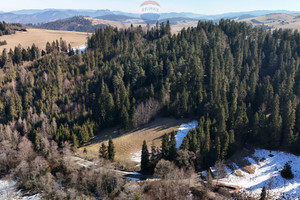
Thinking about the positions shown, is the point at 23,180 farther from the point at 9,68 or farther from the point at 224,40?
the point at 224,40

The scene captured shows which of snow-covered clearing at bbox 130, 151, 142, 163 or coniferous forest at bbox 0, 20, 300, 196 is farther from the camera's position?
coniferous forest at bbox 0, 20, 300, 196

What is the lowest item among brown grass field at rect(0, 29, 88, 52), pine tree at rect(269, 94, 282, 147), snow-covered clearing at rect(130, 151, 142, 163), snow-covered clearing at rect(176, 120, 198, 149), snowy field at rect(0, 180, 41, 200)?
snowy field at rect(0, 180, 41, 200)

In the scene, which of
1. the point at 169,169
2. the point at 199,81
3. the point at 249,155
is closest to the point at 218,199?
the point at 169,169

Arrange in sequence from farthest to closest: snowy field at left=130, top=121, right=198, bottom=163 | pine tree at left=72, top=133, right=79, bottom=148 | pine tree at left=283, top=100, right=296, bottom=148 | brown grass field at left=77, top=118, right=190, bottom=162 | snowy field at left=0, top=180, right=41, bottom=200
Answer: pine tree at left=72, top=133, right=79, bottom=148 < brown grass field at left=77, top=118, right=190, bottom=162 < snowy field at left=130, top=121, right=198, bottom=163 < pine tree at left=283, top=100, right=296, bottom=148 < snowy field at left=0, top=180, right=41, bottom=200

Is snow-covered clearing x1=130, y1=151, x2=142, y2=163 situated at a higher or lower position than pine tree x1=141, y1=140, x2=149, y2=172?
lower

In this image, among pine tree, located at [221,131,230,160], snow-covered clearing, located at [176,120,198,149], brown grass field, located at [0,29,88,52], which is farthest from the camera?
brown grass field, located at [0,29,88,52]

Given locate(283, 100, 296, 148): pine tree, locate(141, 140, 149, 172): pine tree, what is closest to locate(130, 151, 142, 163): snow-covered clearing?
locate(141, 140, 149, 172): pine tree

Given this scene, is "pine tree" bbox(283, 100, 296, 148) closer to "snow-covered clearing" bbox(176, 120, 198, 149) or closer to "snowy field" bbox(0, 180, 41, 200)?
"snow-covered clearing" bbox(176, 120, 198, 149)
